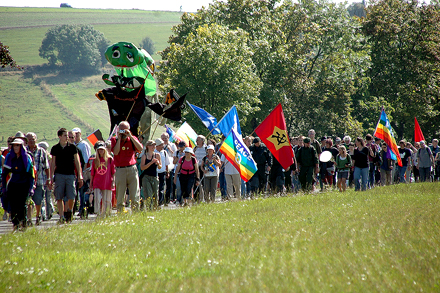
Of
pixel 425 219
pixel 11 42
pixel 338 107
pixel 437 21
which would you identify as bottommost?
pixel 425 219

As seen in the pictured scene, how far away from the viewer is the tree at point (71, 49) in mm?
117000

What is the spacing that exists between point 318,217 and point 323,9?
37.5 metres

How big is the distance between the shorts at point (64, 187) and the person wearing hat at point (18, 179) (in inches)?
49.3

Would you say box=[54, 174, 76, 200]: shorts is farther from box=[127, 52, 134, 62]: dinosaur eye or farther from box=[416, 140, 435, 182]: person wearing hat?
box=[416, 140, 435, 182]: person wearing hat

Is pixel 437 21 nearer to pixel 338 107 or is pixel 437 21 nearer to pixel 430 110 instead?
pixel 430 110

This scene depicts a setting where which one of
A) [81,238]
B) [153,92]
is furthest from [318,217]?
[153,92]

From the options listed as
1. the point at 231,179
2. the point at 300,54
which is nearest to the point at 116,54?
the point at 231,179

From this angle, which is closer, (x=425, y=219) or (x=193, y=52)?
(x=425, y=219)

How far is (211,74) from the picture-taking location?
108 ft

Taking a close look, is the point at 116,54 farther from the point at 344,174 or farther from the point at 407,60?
the point at 407,60

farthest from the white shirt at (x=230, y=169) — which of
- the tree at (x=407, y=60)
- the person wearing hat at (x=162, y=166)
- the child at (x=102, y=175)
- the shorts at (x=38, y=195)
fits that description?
the tree at (x=407, y=60)

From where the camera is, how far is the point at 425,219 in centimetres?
994

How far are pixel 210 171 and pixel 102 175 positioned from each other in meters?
4.10

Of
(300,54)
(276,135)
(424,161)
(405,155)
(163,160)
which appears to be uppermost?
(300,54)
